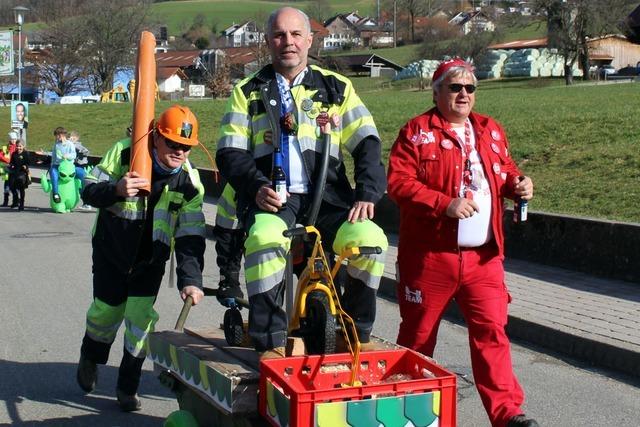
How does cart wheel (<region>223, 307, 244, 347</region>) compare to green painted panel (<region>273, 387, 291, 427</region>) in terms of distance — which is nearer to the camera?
green painted panel (<region>273, 387, 291, 427</region>)

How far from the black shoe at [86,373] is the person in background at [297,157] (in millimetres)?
1688

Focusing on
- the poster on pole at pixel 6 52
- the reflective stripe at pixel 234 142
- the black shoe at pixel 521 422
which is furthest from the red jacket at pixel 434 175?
the poster on pole at pixel 6 52

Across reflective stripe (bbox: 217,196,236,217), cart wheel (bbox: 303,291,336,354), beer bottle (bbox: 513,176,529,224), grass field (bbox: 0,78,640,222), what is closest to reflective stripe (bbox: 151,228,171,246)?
reflective stripe (bbox: 217,196,236,217)

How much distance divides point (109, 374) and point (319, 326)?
2.97 meters

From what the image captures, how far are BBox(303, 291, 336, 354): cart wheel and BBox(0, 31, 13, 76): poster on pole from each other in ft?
156

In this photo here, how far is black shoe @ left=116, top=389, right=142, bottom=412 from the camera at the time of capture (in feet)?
21.1

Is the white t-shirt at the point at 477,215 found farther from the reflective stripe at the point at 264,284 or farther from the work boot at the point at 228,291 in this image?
the work boot at the point at 228,291

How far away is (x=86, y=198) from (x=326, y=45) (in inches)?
5578

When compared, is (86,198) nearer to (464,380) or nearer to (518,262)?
(464,380)

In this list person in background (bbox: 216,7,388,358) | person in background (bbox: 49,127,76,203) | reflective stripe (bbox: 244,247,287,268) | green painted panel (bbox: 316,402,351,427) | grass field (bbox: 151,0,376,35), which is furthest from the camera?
grass field (bbox: 151,0,376,35)

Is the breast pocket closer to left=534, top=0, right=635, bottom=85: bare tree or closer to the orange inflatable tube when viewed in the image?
the orange inflatable tube

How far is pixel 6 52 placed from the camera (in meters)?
50.1

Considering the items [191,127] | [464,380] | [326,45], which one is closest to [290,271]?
[191,127]

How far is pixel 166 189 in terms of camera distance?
6102 mm
